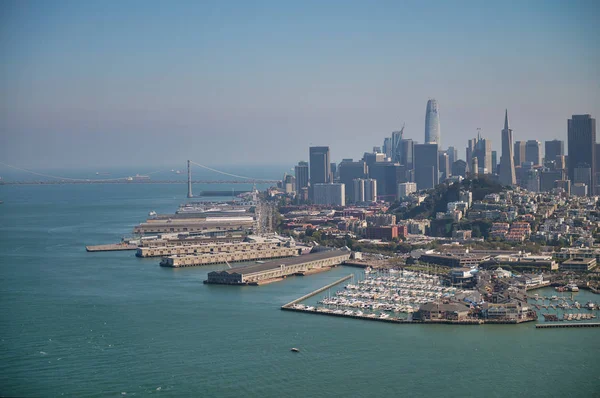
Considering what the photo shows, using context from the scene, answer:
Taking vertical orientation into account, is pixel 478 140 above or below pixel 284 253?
above

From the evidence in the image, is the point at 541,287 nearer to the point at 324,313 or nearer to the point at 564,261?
the point at 564,261

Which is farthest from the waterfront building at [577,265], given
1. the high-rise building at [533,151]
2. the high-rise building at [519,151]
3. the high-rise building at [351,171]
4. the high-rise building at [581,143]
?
the high-rise building at [533,151]

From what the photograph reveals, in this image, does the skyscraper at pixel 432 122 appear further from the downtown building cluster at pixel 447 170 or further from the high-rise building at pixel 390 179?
the high-rise building at pixel 390 179

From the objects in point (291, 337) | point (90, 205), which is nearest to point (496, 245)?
point (291, 337)

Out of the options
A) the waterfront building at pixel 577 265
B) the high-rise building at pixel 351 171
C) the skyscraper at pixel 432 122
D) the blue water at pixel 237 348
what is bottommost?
the blue water at pixel 237 348

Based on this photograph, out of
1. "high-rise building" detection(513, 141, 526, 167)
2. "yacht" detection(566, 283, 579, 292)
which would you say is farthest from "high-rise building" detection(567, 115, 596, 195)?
"yacht" detection(566, 283, 579, 292)

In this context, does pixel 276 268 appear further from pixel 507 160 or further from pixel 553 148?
pixel 553 148

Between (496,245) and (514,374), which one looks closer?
(514,374)
